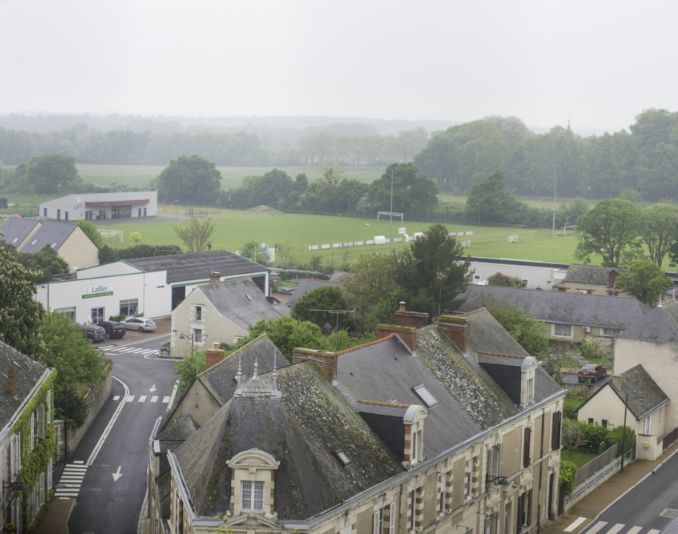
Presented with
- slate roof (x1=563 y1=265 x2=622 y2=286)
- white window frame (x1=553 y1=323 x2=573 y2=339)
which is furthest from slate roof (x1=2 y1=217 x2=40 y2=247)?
white window frame (x1=553 y1=323 x2=573 y2=339)

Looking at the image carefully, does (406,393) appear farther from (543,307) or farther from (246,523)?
(543,307)

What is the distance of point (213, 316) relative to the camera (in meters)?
68.4

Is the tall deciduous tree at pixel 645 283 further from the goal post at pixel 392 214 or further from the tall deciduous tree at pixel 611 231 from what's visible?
the goal post at pixel 392 214

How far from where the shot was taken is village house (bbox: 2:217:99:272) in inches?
3900

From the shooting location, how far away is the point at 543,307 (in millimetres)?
81625

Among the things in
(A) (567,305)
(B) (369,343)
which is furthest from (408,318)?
(A) (567,305)

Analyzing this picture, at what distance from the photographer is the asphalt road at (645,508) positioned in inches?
→ 1705

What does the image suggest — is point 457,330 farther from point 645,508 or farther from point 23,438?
point 23,438

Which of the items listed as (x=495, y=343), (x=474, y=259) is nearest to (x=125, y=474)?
(x=495, y=343)

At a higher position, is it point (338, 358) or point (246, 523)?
point (338, 358)

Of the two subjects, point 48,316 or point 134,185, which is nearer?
point 48,316

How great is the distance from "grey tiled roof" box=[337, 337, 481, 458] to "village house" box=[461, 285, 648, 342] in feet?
132

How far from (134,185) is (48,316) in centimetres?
13159

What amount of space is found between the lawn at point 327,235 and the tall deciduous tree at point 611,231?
9.06m
